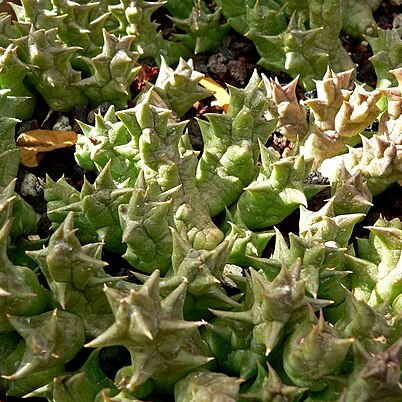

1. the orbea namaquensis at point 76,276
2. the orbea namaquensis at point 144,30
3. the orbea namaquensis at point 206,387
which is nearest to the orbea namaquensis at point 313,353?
the orbea namaquensis at point 206,387

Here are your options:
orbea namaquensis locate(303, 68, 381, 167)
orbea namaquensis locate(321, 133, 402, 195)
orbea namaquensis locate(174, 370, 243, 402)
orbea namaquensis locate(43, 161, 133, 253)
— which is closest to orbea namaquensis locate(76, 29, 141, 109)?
orbea namaquensis locate(43, 161, 133, 253)

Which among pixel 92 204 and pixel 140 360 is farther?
pixel 92 204

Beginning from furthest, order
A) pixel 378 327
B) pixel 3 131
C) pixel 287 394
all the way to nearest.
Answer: pixel 3 131
pixel 378 327
pixel 287 394

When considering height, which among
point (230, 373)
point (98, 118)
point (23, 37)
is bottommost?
point (230, 373)

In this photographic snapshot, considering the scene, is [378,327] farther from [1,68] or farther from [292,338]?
[1,68]

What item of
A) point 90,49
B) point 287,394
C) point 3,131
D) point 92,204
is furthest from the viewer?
point 90,49

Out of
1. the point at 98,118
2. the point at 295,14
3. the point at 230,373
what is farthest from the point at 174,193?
the point at 295,14
